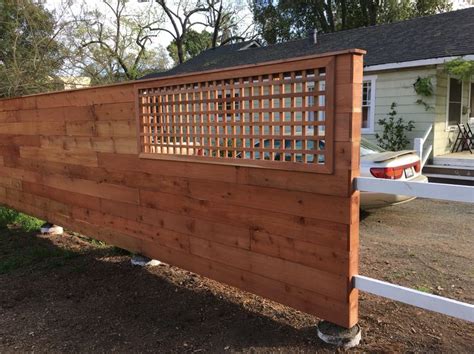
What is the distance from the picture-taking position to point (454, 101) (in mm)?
10953

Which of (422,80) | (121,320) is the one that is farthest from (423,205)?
(121,320)

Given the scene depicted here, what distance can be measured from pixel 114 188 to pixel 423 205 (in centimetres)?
548

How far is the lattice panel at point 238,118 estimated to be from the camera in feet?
8.36

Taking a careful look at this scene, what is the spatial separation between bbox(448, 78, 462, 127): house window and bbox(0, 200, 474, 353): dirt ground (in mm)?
6580

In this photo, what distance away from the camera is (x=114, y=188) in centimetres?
412

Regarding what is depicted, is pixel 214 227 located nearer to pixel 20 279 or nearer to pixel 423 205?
pixel 20 279

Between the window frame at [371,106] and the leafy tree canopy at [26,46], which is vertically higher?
the leafy tree canopy at [26,46]

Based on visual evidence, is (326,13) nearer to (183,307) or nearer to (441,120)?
(441,120)

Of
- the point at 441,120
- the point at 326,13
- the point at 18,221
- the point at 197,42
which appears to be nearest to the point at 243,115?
the point at 18,221

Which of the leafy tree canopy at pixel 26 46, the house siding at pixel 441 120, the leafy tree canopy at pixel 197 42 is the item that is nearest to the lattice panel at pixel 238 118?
the house siding at pixel 441 120

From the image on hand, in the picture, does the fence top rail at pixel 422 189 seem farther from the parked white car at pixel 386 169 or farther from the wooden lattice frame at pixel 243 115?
the parked white car at pixel 386 169

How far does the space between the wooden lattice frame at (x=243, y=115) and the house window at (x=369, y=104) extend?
8567mm

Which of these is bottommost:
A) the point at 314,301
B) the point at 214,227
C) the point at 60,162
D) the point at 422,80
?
the point at 314,301

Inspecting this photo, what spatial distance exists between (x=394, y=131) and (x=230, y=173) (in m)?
8.71
